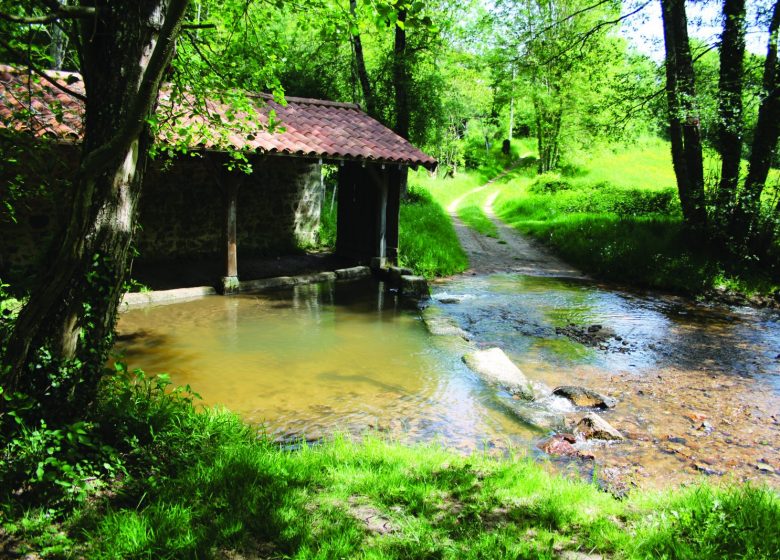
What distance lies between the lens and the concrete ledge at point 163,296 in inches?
365

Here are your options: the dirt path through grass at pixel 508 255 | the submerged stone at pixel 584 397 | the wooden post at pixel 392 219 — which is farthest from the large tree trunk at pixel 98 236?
the dirt path through grass at pixel 508 255

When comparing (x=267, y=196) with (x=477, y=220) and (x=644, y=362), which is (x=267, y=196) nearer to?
(x=644, y=362)

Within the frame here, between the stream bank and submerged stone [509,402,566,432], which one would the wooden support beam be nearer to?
the stream bank

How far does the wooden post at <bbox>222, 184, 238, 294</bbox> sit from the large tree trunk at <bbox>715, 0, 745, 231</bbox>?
34.0ft

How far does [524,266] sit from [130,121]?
13053 mm

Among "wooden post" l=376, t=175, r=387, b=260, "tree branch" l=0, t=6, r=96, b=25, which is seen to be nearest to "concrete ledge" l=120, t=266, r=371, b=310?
"wooden post" l=376, t=175, r=387, b=260

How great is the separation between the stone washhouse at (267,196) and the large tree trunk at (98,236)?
5920 mm

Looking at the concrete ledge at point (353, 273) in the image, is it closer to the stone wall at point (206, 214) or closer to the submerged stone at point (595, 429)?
the stone wall at point (206, 214)

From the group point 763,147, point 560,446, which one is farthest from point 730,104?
point 560,446

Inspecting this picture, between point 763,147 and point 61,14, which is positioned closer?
point 61,14

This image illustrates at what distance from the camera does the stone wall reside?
395 inches

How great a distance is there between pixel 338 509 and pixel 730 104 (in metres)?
12.7

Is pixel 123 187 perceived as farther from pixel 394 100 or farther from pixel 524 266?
pixel 394 100

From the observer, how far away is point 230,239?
10.5 m
